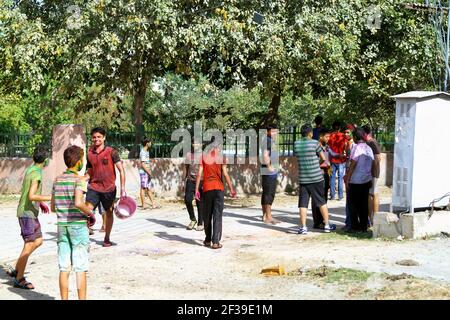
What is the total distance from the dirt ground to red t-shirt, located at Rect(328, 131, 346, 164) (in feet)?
10.2

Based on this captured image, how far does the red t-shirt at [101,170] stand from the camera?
382 inches

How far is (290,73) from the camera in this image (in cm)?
1525

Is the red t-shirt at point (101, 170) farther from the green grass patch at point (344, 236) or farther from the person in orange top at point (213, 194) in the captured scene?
the green grass patch at point (344, 236)

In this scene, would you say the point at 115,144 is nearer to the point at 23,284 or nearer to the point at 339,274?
the point at 23,284

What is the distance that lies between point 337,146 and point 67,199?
9.19 metres

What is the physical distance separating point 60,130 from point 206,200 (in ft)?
21.6

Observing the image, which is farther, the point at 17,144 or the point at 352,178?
the point at 17,144

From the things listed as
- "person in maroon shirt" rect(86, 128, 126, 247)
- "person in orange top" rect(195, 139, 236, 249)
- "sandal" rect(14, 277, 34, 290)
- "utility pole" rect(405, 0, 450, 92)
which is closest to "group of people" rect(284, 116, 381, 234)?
"person in orange top" rect(195, 139, 236, 249)

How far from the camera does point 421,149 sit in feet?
33.2

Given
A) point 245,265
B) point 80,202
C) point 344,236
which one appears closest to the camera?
point 80,202

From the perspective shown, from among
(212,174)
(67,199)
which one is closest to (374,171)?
(212,174)

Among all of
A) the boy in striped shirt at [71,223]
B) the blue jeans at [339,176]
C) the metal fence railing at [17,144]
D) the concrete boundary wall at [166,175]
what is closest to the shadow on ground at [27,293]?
the boy in striped shirt at [71,223]
